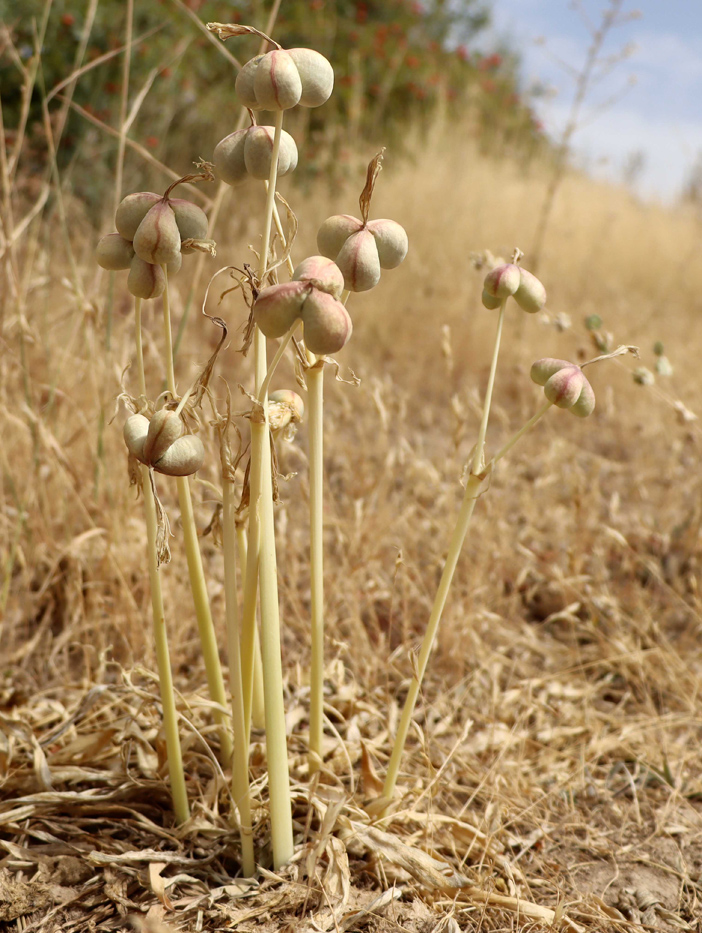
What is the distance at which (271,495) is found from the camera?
0.81 m

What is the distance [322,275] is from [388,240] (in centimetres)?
12

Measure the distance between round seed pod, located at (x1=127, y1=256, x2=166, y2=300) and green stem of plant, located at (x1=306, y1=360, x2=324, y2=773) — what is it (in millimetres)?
166

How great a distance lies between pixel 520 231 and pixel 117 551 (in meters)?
3.99

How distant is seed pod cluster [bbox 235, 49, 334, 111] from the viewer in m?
0.62

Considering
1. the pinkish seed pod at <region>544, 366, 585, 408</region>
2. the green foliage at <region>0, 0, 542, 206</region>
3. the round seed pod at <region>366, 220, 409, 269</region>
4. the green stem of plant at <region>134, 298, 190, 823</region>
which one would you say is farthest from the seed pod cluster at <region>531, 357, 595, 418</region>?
the green foliage at <region>0, 0, 542, 206</region>

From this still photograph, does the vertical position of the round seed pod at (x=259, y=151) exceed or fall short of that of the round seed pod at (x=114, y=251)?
it exceeds it

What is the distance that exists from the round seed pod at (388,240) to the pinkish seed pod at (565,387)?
0.65 feet

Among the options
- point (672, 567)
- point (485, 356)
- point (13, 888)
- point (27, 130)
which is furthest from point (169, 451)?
point (27, 130)

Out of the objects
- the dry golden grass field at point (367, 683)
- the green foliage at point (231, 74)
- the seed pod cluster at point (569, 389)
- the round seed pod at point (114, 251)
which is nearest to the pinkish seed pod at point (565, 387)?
the seed pod cluster at point (569, 389)

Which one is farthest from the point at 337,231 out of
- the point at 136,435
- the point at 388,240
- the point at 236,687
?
the point at 236,687

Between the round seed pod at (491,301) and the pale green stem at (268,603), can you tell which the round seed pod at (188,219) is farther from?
the round seed pod at (491,301)

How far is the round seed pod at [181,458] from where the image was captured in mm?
653

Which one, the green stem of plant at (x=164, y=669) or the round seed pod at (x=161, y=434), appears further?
the green stem of plant at (x=164, y=669)

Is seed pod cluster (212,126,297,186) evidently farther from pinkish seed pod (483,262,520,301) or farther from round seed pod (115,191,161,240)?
pinkish seed pod (483,262,520,301)
